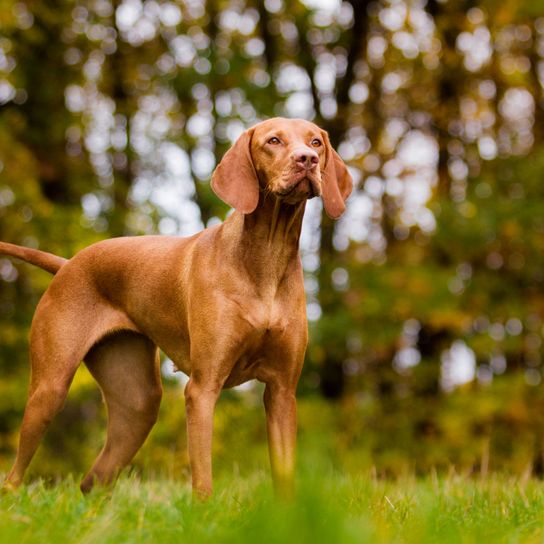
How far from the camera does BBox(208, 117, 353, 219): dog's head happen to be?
3922 mm

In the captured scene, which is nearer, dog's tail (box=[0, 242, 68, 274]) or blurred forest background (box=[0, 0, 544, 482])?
dog's tail (box=[0, 242, 68, 274])

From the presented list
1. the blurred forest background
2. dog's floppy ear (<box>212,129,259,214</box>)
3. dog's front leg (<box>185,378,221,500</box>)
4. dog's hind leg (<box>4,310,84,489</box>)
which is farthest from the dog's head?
the blurred forest background

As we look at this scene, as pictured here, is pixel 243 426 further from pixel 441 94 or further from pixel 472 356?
pixel 441 94

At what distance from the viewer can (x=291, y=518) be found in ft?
5.82

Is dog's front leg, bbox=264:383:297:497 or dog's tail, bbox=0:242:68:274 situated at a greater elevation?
dog's tail, bbox=0:242:68:274

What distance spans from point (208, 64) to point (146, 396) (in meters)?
9.06

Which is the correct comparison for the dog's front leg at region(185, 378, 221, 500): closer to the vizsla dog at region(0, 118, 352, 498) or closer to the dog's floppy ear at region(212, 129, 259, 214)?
the vizsla dog at region(0, 118, 352, 498)

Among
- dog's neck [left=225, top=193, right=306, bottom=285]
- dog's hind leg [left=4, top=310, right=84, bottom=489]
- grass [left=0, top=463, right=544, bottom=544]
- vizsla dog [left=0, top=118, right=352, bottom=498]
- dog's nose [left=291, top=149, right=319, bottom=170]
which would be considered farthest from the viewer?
dog's hind leg [left=4, top=310, right=84, bottom=489]

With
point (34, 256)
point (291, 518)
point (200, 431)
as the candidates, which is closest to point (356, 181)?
point (34, 256)

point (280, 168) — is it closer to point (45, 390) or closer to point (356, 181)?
point (45, 390)

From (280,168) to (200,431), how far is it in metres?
1.26

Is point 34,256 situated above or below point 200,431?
above

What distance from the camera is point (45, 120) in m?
13.3

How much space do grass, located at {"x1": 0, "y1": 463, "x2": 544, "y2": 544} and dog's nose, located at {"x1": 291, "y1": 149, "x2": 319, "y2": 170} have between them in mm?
1434
